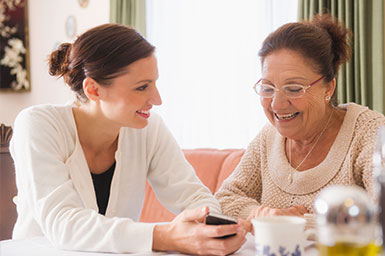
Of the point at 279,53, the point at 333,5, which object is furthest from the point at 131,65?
the point at 333,5

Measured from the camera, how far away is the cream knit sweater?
1612mm

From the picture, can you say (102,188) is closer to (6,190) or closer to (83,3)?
(6,190)

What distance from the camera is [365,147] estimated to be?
62.7 inches

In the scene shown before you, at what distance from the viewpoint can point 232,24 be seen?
3561mm

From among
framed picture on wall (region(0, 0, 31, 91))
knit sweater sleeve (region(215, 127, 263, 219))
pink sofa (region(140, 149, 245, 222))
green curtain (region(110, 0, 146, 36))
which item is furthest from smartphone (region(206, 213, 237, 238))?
framed picture on wall (region(0, 0, 31, 91))

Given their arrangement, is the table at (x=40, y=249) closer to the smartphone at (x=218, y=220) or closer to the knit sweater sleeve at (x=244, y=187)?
the smartphone at (x=218, y=220)

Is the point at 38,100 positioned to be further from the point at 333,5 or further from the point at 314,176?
the point at 314,176

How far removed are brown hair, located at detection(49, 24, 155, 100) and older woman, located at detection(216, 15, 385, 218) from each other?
1.59 feet

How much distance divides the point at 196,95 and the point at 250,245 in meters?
2.54

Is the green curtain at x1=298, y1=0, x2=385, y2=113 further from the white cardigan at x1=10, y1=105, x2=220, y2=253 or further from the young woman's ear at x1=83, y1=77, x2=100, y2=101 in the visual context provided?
the young woman's ear at x1=83, y1=77, x2=100, y2=101

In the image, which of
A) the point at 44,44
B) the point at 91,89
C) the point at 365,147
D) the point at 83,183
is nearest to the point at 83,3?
the point at 44,44

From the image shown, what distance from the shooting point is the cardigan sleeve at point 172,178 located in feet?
5.62

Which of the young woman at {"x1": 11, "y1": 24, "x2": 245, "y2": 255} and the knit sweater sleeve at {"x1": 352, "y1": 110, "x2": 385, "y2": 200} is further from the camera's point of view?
the knit sweater sleeve at {"x1": 352, "y1": 110, "x2": 385, "y2": 200}

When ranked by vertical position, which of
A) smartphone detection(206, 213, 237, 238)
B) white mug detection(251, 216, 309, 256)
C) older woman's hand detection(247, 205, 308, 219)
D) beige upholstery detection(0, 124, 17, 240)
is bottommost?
beige upholstery detection(0, 124, 17, 240)
